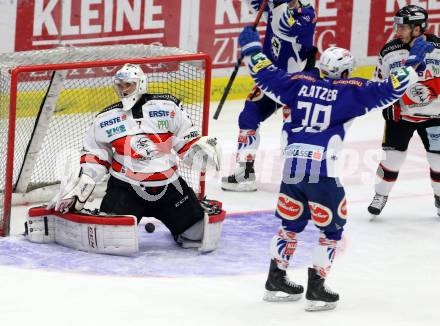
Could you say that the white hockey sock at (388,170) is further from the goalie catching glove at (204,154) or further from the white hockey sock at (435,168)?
the goalie catching glove at (204,154)

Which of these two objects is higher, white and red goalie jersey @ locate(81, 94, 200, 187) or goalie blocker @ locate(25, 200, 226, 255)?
white and red goalie jersey @ locate(81, 94, 200, 187)

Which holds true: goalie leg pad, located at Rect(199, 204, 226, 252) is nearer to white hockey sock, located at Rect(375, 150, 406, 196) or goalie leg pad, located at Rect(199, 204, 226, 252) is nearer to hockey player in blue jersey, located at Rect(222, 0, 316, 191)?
white hockey sock, located at Rect(375, 150, 406, 196)

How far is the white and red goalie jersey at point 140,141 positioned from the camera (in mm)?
6859

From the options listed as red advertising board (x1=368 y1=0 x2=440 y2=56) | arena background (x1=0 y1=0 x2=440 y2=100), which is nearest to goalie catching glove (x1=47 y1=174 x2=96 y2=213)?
arena background (x1=0 y1=0 x2=440 y2=100)

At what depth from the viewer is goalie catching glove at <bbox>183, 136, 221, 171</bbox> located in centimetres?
691

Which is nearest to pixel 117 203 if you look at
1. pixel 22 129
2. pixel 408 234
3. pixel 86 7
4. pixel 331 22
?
pixel 22 129

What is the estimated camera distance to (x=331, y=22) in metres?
11.1

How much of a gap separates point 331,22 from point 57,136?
12.1 feet

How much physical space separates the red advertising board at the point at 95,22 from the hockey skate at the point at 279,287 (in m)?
4.26

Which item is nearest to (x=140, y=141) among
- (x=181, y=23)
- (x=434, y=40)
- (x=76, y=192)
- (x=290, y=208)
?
(x=76, y=192)

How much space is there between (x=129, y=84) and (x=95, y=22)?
3.29 m

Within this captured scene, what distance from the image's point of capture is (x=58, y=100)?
8.19m

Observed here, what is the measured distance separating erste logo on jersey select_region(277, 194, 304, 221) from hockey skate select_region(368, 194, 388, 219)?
6.57ft

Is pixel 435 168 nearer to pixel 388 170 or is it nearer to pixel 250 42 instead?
pixel 388 170
